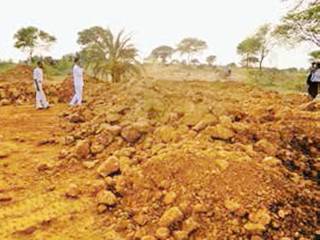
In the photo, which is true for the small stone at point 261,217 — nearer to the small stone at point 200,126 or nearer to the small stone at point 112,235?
the small stone at point 112,235

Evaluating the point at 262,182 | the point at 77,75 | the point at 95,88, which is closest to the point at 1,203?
the point at 262,182

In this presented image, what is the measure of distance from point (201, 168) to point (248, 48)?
23.2 meters

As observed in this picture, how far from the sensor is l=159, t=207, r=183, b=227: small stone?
13.4 feet

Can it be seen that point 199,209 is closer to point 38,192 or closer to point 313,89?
point 38,192

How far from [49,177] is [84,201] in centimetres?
73

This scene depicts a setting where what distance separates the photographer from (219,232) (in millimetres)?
4023

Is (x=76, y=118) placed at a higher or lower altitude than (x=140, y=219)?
higher

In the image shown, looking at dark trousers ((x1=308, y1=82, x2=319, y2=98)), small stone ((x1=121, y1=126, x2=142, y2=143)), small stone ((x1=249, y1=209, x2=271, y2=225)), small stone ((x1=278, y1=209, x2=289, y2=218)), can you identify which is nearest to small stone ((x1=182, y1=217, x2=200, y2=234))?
small stone ((x1=249, y1=209, x2=271, y2=225))

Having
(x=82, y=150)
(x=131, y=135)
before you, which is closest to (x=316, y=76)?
(x=131, y=135)

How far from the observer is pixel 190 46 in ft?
113

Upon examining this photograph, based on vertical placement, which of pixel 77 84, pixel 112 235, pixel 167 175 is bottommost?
pixel 112 235

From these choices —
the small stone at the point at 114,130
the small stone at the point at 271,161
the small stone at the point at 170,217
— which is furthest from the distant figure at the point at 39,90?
the small stone at the point at 170,217

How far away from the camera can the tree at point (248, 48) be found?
87.4ft

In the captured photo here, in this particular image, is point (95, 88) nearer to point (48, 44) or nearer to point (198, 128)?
point (198, 128)
